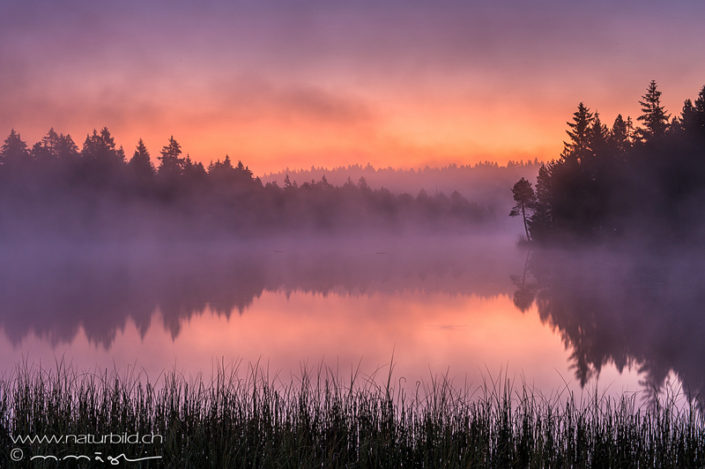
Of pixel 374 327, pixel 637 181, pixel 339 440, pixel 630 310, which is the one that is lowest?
pixel 374 327

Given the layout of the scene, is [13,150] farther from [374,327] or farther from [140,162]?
[374,327]

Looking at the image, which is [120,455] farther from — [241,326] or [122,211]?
[122,211]

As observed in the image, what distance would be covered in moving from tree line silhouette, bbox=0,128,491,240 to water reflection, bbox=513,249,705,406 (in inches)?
3015

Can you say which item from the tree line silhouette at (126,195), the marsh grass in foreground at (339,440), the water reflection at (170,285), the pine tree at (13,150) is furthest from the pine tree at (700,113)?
the pine tree at (13,150)

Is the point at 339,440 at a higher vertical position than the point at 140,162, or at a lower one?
lower

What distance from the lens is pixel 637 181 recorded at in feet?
174

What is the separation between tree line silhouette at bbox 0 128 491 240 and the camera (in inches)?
3762

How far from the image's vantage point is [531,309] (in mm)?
32062

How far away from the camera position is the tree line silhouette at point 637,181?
1847 inches

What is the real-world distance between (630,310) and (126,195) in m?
94.1

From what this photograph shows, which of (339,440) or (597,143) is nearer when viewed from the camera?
(339,440)

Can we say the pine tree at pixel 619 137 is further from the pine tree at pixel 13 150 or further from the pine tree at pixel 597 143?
the pine tree at pixel 13 150
